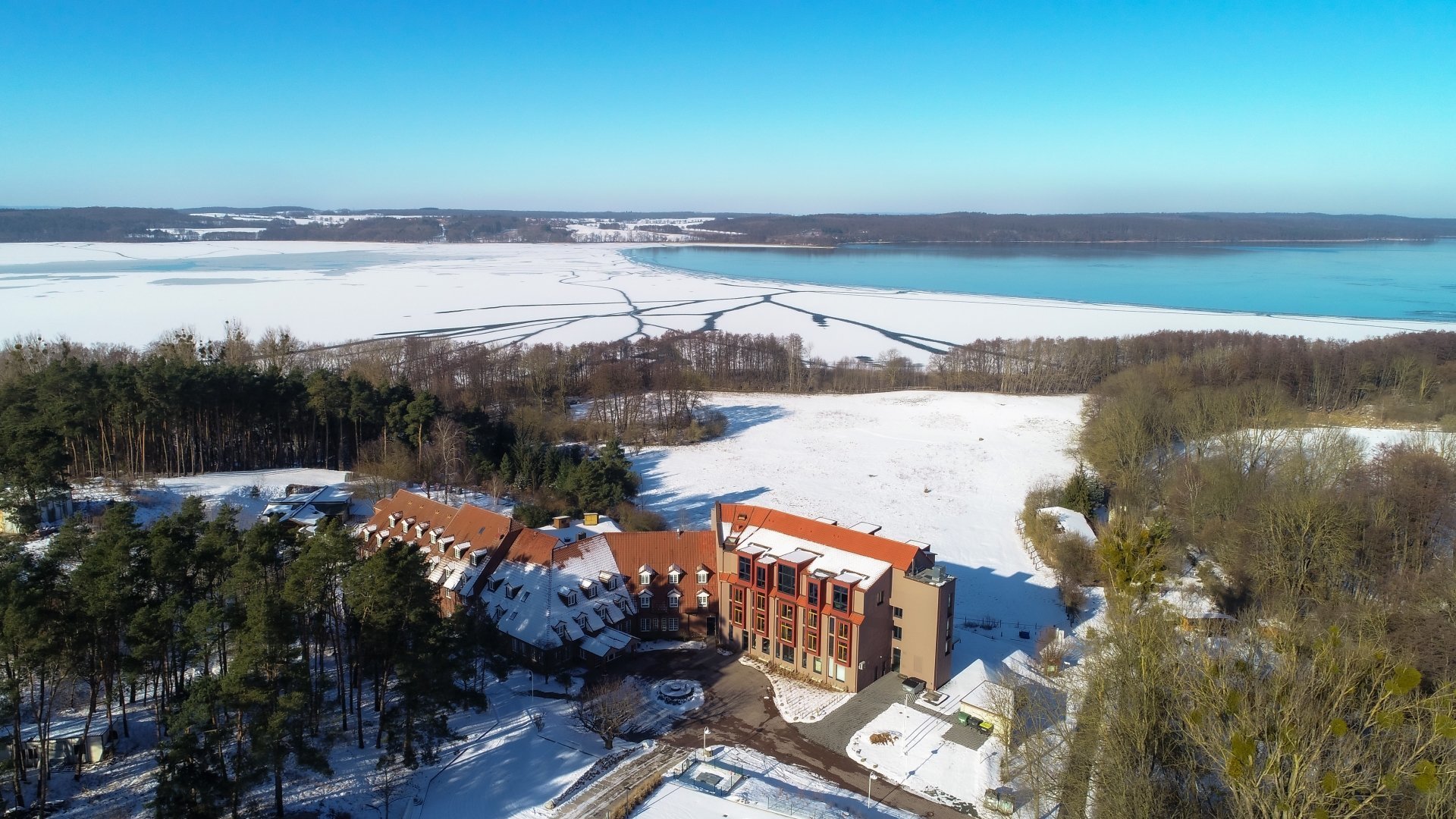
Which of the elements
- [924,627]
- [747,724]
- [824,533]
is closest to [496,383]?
[824,533]

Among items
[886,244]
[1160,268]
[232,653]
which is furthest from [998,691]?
[886,244]

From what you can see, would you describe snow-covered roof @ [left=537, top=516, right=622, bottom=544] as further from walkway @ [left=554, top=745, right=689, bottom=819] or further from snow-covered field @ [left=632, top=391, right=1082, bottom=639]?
walkway @ [left=554, top=745, right=689, bottom=819]

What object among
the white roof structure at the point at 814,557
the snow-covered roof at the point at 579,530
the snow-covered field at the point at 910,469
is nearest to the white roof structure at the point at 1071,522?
the snow-covered field at the point at 910,469

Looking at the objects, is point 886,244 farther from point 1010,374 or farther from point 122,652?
point 122,652

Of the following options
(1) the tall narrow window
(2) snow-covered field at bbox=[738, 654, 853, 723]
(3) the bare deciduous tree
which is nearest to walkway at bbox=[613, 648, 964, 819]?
(2) snow-covered field at bbox=[738, 654, 853, 723]

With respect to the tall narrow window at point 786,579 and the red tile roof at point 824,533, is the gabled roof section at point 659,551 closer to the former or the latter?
the red tile roof at point 824,533
